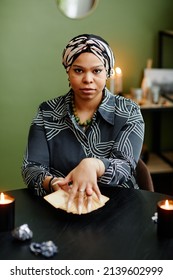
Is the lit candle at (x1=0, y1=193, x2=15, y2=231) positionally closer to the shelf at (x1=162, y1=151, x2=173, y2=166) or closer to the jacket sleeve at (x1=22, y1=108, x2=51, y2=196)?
the jacket sleeve at (x1=22, y1=108, x2=51, y2=196)

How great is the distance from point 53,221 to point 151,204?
316 millimetres

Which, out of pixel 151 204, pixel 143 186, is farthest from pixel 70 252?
pixel 143 186

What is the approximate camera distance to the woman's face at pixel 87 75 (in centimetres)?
183

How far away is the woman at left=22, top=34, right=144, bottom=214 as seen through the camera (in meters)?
1.83

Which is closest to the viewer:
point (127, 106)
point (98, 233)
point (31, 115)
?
point (98, 233)

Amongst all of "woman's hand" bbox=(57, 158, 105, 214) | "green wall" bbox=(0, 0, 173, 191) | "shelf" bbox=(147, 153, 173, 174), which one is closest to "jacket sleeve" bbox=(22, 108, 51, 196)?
"woman's hand" bbox=(57, 158, 105, 214)

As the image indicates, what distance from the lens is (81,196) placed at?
5.09 feet

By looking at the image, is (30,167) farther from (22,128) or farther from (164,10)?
(164,10)

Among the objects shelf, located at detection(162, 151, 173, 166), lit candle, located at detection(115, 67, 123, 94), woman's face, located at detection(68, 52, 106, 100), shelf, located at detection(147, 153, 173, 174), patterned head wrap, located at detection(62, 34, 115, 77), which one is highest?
patterned head wrap, located at detection(62, 34, 115, 77)

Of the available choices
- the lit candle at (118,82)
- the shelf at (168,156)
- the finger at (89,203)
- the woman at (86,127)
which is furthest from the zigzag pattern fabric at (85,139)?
the shelf at (168,156)

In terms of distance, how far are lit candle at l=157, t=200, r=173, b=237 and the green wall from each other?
7.09 feet

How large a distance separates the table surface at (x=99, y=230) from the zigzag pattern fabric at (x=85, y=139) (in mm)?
192

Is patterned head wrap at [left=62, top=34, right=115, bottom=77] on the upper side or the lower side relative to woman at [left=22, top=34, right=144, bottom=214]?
upper

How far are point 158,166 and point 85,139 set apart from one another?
5.57 feet
